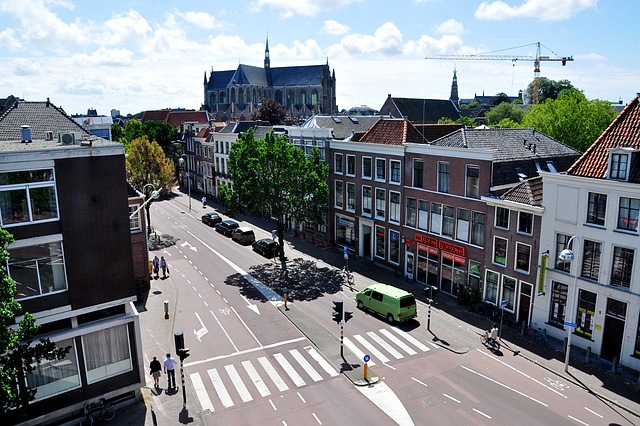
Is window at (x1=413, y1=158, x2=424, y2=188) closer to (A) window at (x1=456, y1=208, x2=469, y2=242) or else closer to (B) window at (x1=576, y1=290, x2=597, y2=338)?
(A) window at (x1=456, y1=208, x2=469, y2=242)

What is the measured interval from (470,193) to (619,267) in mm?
10487

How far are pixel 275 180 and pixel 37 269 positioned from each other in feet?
76.8

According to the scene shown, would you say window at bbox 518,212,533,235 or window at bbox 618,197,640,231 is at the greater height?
window at bbox 618,197,640,231

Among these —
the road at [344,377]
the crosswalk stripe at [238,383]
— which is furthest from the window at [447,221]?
the crosswalk stripe at [238,383]

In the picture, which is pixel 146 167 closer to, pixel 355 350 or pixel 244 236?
pixel 244 236

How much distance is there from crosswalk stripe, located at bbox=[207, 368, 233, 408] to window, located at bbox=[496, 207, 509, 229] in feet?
66.2

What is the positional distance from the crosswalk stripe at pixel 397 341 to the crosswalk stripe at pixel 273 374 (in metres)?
7.70

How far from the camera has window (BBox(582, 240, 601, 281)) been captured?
25125mm

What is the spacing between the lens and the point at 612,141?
84.2ft

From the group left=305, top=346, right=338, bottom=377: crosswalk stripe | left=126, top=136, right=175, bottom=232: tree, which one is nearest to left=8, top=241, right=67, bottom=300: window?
left=305, top=346, right=338, bottom=377: crosswalk stripe

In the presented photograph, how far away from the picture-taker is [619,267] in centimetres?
2422

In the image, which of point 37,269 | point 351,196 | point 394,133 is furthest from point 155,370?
point 394,133

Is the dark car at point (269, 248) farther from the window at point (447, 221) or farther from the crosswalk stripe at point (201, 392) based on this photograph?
the crosswalk stripe at point (201, 392)

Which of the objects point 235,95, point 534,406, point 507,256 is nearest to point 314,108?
point 235,95
